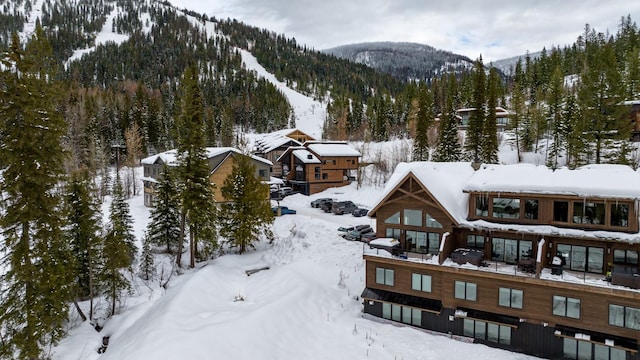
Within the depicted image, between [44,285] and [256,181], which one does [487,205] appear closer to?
[256,181]

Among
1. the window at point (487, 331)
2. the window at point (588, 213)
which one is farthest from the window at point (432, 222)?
the window at point (588, 213)

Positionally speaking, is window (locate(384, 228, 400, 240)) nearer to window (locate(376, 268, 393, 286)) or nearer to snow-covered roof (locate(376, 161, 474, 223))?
snow-covered roof (locate(376, 161, 474, 223))

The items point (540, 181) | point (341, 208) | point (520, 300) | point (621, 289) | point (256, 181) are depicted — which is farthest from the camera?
point (341, 208)

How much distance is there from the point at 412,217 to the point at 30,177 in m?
23.6

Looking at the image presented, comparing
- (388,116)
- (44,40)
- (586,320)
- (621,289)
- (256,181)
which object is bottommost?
(586,320)

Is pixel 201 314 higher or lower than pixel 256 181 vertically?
lower

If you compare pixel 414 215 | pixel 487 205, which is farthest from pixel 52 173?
pixel 487 205

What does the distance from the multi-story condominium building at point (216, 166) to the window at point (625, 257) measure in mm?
33945

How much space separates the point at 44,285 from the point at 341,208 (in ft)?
112

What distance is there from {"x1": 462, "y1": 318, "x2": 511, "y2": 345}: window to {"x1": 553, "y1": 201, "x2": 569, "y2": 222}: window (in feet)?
24.8

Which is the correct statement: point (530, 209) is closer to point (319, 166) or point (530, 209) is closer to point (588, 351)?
point (588, 351)

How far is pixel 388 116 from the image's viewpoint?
99.9 m

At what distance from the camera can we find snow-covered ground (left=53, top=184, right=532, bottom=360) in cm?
2139

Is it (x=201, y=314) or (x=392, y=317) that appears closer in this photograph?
(x=201, y=314)
